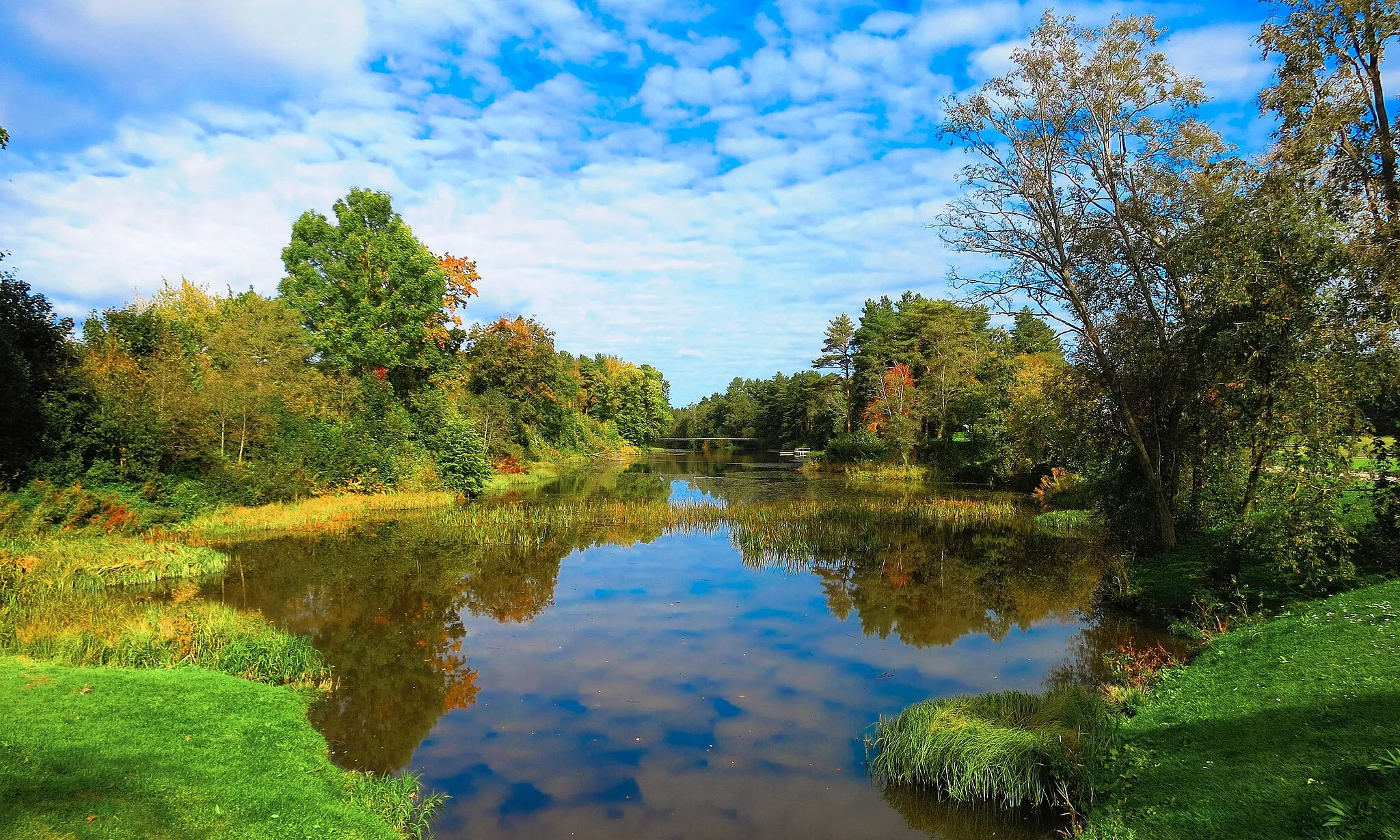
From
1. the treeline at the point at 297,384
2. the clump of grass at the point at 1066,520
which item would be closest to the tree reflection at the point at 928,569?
the clump of grass at the point at 1066,520

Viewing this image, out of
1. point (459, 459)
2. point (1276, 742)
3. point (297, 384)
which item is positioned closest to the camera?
point (1276, 742)

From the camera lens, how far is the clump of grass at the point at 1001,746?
7141 mm

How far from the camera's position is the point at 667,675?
11219 mm

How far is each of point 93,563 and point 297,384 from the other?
1596cm

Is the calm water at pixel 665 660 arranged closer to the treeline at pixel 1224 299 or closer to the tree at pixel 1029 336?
the treeline at pixel 1224 299

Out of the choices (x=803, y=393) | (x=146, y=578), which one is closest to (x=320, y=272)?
(x=146, y=578)

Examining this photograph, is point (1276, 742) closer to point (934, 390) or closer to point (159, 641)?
point (159, 641)

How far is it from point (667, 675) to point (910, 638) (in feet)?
16.8

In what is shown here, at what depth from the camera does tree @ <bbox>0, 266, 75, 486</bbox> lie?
1634cm

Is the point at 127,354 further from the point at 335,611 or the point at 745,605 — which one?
the point at 745,605

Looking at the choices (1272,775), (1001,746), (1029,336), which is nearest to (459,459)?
(1001,746)

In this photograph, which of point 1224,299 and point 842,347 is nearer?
point 1224,299

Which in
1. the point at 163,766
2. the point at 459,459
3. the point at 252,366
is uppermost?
the point at 252,366

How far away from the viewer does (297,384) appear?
2916 centimetres
